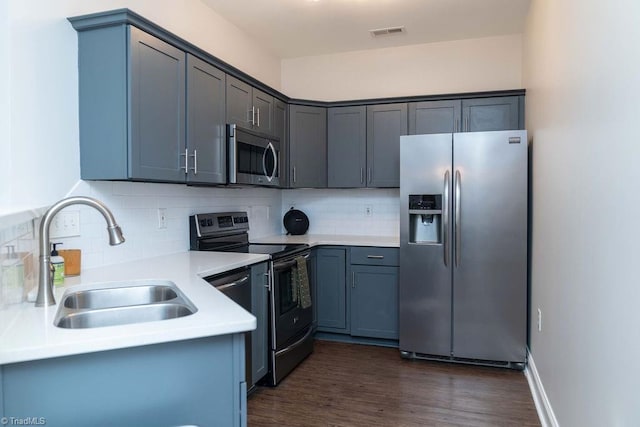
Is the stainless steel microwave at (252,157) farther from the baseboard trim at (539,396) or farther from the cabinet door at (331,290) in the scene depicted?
the baseboard trim at (539,396)

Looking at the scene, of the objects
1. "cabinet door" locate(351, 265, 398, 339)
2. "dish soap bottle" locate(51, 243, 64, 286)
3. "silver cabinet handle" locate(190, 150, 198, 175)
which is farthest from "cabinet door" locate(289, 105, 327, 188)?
"dish soap bottle" locate(51, 243, 64, 286)

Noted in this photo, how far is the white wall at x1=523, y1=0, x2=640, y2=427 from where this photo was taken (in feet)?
3.94

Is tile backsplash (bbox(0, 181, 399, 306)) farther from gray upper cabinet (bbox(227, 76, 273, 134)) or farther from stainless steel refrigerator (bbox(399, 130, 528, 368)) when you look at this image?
stainless steel refrigerator (bbox(399, 130, 528, 368))

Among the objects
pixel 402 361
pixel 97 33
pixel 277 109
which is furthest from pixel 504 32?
pixel 97 33

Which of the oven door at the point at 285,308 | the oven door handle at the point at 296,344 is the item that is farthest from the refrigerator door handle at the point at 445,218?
the oven door handle at the point at 296,344

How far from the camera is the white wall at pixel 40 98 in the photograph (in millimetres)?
1885

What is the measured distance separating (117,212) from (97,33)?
3.10 ft

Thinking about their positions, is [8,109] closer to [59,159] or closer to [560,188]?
[59,159]

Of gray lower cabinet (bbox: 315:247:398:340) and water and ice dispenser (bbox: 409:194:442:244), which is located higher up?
water and ice dispenser (bbox: 409:194:442:244)

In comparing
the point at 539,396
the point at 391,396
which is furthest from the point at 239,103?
the point at 539,396

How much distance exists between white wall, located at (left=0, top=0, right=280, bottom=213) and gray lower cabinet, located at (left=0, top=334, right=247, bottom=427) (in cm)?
84

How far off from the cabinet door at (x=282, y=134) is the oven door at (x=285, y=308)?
846mm

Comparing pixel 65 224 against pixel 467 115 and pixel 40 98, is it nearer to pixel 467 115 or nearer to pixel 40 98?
pixel 40 98

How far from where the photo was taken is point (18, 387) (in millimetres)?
1174
